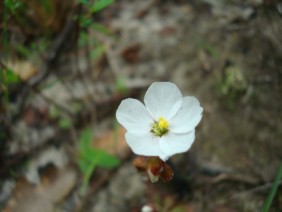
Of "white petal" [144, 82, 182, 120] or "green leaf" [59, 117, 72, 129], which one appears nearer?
"white petal" [144, 82, 182, 120]

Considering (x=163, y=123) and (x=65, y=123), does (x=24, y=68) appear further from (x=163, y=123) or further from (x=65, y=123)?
(x=163, y=123)

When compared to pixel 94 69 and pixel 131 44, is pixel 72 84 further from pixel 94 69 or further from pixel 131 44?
pixel 131 44

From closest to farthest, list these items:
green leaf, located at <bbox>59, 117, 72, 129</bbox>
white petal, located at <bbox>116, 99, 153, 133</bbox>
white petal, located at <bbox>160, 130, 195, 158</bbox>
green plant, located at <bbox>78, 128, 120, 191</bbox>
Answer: white petal, located at <bbox>160, 130, 195, 158</bbox>, white petal, located at <bbox>116, 99, 153, 133</bbox>, green plant, located at <bbox>78, 128, 120, 191</bbox>, green leaf, located at <bbox>59, 117, 72, 129</bbox>

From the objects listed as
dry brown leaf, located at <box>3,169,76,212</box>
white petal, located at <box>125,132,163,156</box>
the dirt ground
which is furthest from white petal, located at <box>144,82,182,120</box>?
dry brown leaf, located at <box>3,169,76,212</box>

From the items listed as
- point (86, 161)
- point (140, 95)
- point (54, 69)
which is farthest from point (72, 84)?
point (86, 161)

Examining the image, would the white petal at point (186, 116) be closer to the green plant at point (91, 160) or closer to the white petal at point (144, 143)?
the white petal at point (144, 143)

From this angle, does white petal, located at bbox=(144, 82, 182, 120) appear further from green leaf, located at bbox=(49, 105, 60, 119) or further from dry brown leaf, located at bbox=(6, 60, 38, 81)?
dry brown leaf, located at bbox=(6, 60, 38, 81)

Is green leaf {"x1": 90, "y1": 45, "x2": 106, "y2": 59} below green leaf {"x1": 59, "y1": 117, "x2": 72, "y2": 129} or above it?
above
